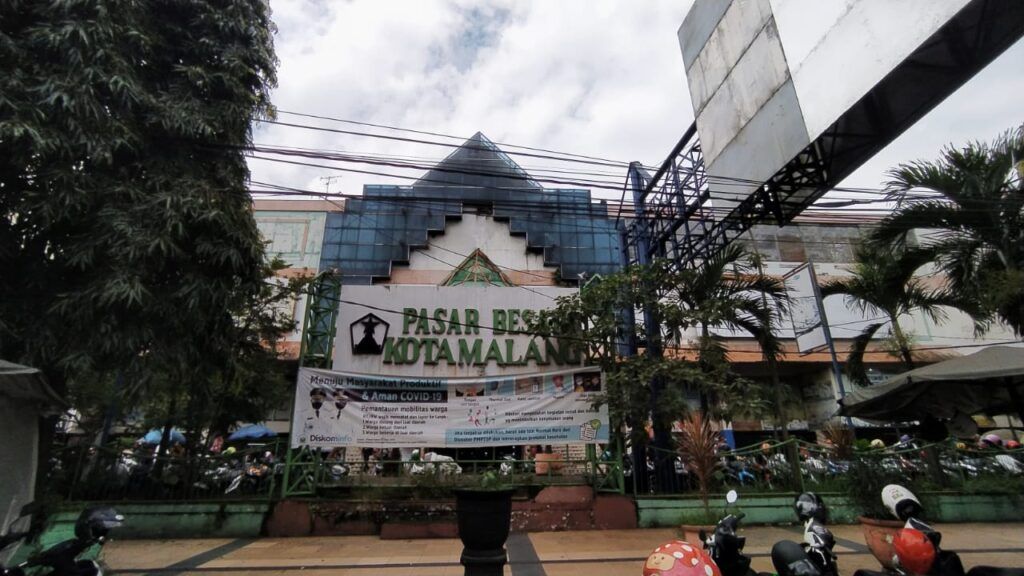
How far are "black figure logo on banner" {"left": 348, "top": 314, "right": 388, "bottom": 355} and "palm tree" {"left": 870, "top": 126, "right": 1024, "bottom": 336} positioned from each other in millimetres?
9226

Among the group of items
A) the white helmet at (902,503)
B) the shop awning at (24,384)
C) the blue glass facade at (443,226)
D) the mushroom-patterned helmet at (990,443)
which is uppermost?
the blue glass facade at (443,226)

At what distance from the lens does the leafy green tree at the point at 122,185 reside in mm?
6066

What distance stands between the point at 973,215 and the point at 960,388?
296 centimetres

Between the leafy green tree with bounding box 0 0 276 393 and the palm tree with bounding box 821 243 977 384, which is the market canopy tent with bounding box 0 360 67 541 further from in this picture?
the palm tree with bounding box 821 243 977 384

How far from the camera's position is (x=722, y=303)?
977 cm

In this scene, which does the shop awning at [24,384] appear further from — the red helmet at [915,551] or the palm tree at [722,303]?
the palm tree at [722,303]

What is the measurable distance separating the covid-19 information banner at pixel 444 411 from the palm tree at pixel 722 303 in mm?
2287

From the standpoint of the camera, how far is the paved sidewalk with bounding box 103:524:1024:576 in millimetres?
5965

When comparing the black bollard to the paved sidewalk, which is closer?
the black bollard

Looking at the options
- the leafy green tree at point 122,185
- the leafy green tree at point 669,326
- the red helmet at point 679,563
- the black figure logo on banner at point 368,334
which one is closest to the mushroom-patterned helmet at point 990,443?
the leafy green tree at point 669,326

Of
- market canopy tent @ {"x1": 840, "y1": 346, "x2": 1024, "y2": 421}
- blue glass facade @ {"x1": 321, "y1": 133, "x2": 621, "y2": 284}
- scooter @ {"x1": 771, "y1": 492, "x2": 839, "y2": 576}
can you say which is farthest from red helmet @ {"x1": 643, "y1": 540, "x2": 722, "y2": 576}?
blue glass facade @ {"x1": 321, "y1": 133, "x2": 621, "y2": 284}

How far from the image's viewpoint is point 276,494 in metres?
8.85

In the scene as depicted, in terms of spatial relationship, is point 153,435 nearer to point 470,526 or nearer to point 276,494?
point 276,494

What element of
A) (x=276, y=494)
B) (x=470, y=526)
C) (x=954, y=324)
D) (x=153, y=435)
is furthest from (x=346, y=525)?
(x=954, y=324)
